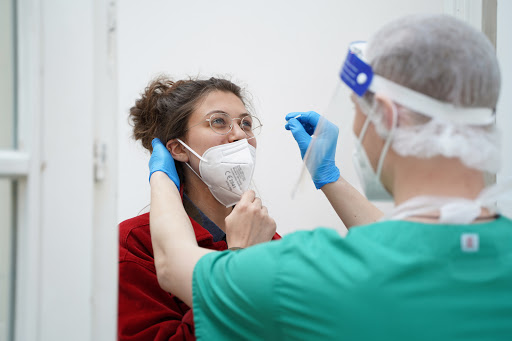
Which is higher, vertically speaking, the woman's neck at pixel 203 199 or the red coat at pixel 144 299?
the woman's neck at pixel 203 199

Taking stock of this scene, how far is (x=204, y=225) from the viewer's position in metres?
1.72

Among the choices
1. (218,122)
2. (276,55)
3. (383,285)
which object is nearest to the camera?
(383,285)

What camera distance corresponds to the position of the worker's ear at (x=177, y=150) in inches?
67.0

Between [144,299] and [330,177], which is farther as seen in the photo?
[330,177]

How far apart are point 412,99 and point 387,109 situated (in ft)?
0.16

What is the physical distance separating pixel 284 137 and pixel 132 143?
79cm

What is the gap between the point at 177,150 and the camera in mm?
1716

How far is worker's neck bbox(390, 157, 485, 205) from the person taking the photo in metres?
0.80

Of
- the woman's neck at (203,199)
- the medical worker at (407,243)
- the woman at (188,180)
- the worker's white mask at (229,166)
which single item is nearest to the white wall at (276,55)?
the woman at (188,180)

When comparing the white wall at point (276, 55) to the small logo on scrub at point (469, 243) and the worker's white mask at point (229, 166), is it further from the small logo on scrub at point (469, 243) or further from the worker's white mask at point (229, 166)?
the small logo on scrub at point (469, 243)

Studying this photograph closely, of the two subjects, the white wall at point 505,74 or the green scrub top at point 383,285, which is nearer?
the green scrub top at point 383,285

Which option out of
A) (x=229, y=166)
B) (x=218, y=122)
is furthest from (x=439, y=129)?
(x=218, y=122)

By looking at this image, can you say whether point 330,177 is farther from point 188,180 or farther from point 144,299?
point 144,299

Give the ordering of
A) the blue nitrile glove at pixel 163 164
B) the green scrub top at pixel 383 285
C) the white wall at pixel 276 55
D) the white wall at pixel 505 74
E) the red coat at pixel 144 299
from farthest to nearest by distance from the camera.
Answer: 1. the white wall at pixel 276 55
2. the white wall at pixel 505 74
3. the blue nitrile glove at pixel 163 164
4. the red coat at pixel 144 299
5. the green scrub top at pixel 383 285
